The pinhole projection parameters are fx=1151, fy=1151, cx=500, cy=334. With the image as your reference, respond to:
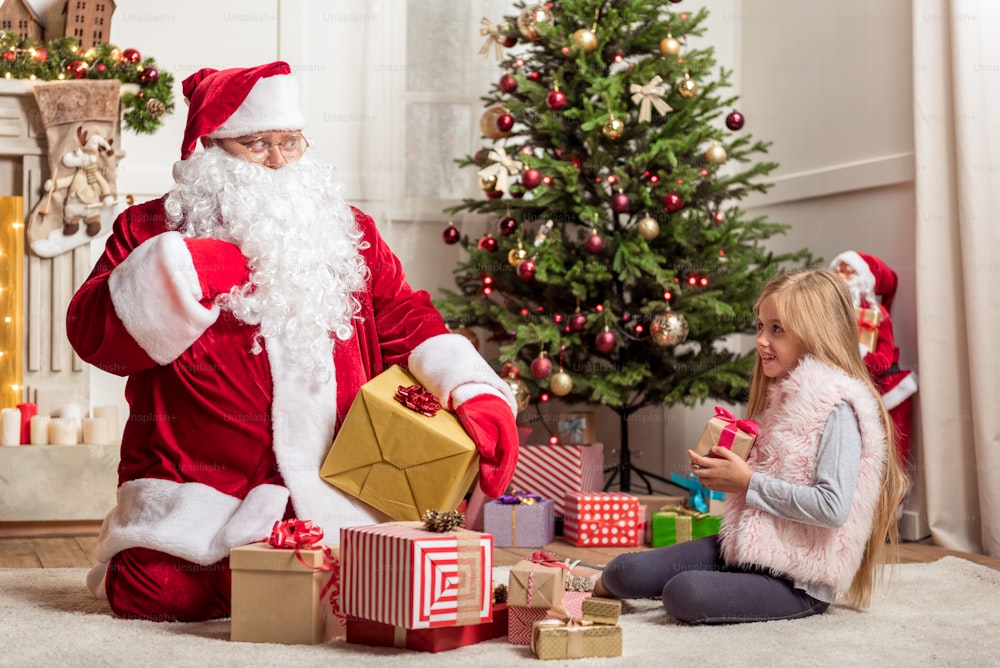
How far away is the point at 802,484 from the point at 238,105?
155cm

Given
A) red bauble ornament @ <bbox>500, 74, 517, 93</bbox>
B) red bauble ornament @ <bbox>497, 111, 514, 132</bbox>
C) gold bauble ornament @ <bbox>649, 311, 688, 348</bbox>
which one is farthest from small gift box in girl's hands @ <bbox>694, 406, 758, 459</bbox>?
red bauble ornament @ <bbox>500, 74, 517, 93</bbox>

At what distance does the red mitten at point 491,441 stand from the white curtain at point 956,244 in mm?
1963

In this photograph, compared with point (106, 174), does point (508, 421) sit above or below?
below

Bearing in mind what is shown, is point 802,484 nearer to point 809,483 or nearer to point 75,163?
point 809,483

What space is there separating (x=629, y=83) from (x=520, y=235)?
700mm

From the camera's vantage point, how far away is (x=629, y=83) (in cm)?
A: 427

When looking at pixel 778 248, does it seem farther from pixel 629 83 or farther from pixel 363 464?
pixel 363 464

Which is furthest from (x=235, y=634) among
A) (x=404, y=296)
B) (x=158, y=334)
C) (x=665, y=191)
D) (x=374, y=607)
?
(x=665, y=191)

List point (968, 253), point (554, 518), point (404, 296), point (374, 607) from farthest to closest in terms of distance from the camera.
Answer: point (554, 518) → point (968, 253) → point (404, 296) → point (374, 607)

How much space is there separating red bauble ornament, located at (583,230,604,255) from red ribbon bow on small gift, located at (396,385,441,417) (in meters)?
1.68

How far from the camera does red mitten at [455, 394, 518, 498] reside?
Result: 97.5 inches

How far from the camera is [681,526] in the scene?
12.4 feet

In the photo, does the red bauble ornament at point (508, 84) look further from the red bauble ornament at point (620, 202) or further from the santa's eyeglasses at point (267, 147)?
the santa's eyeglasses at point (267, 147)

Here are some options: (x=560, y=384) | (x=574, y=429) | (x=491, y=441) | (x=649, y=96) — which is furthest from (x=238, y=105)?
(x=574, y=429)
